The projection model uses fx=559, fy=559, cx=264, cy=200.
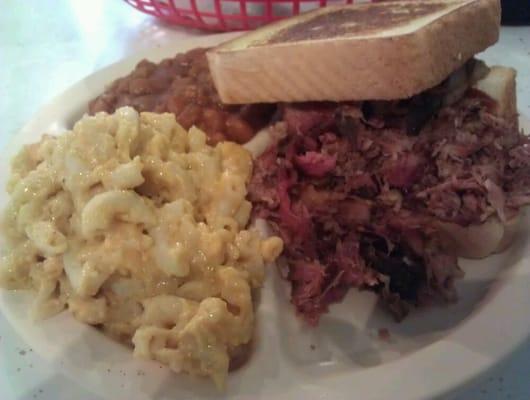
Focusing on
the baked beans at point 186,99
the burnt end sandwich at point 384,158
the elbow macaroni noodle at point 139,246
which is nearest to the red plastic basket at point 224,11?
the baked beans at point 186,99

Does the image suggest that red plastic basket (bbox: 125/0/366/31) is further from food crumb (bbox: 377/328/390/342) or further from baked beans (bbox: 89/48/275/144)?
food crumb (bbox: 377/328/390/342)

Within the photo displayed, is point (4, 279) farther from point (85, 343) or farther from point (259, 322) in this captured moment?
point (259, 322)

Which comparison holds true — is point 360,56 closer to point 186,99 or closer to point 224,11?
point 186,99

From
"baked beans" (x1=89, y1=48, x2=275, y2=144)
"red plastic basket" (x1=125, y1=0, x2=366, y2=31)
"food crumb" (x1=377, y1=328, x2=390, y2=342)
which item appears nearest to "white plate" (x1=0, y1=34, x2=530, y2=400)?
"food crumb" (x1=377, y1=328, x2=390, y2=342)

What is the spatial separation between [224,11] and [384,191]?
1.36 metres

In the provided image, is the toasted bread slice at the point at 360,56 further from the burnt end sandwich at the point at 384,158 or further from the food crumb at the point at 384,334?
the food crumb at the point at 384,334

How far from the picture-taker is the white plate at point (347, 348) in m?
0.98

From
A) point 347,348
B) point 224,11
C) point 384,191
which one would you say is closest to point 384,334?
point 347,348

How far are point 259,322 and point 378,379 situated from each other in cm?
28

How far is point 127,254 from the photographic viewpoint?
1077 mm

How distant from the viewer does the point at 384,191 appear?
127cm

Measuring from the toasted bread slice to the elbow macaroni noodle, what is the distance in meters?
0.28

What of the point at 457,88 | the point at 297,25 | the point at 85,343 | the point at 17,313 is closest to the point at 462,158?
the point at 457,88

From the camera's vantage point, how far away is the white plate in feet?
3.23
